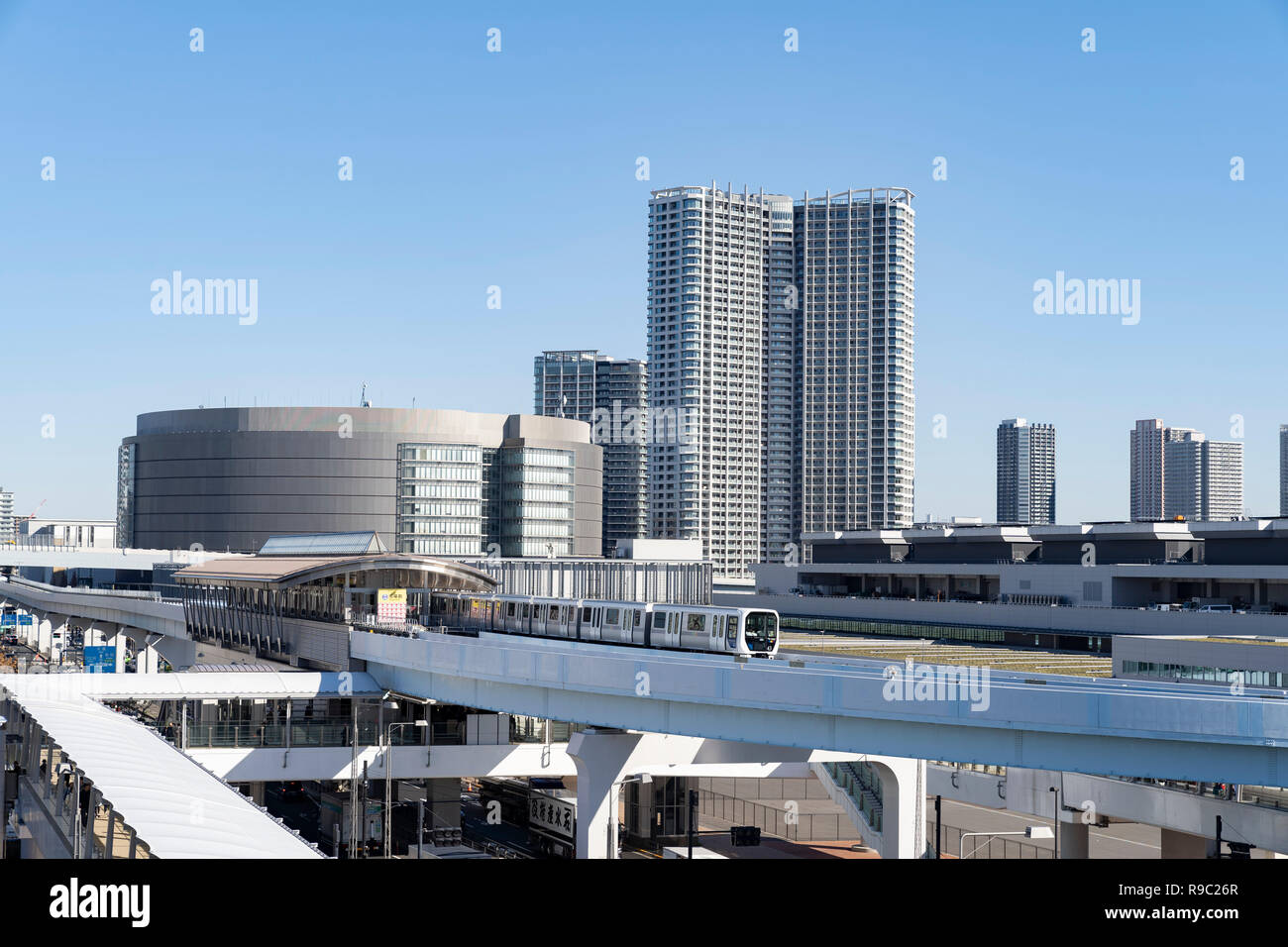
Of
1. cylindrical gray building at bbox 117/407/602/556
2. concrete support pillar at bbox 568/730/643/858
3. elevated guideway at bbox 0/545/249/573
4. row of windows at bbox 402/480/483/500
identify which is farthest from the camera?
row of windows at bbox 402/480/483/500

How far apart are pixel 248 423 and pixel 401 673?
144 metres

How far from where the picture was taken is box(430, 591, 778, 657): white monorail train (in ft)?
139

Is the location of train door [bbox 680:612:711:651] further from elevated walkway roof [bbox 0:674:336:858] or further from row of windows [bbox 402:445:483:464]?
row of windows [bbox 402:445:483:464]

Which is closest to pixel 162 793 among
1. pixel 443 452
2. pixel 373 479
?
pixel 373 479

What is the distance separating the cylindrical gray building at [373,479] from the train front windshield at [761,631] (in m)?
135

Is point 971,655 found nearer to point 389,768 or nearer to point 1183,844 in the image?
point 1183,844

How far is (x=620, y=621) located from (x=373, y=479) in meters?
136

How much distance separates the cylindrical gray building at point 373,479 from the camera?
178 meters

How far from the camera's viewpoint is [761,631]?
1678 inches

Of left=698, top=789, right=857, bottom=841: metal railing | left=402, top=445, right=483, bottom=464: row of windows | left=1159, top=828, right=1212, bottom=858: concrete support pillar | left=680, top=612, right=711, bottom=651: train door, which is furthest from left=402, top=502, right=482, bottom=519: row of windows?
left=1159, top=828, right=1212, bottom=858: concrete support pillar

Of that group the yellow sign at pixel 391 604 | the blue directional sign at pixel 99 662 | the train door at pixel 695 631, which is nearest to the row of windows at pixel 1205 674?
the train door at pixel 695 631

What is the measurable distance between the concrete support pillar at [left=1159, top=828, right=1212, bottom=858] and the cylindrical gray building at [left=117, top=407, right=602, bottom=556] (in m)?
137
